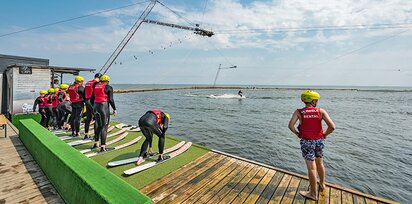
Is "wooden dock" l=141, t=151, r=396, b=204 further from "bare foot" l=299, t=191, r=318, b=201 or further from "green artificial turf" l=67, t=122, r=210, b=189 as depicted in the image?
"green artificial turf" l=67, t=122, r=210, b=189

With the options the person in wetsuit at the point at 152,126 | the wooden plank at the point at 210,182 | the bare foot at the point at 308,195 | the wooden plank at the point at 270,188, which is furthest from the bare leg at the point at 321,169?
the person in wetsuit at the point at 152,126

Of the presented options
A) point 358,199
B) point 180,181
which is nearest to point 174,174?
point 180,181

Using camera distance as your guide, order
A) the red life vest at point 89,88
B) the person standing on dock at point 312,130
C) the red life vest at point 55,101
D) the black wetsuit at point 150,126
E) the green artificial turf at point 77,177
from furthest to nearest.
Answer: the red life vest at point 55,101, the red life vest at point 89,88, the black wetsuit at point 150,126, the person standing on dock at point 312,130, the green artificial turf at point 77,177

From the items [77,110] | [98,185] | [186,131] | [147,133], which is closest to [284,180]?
[147,133]

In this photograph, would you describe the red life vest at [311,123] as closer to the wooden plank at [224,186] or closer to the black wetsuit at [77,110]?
the wooden plank at [224,186]

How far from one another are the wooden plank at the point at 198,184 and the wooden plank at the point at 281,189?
4.69 ft

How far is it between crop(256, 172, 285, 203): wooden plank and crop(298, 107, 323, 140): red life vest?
1522 mm

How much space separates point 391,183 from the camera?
29.9ft

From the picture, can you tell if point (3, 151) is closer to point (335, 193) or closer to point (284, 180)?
point (284, 180)

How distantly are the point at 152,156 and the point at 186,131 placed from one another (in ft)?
36.3

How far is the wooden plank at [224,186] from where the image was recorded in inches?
178

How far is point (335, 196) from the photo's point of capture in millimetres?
4648

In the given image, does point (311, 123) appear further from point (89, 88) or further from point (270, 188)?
point (89, 88)

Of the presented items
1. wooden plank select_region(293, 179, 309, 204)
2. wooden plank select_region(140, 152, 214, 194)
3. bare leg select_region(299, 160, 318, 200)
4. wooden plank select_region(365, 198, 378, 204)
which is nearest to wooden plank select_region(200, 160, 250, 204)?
wooden plank select_region(140, 152, 214, 194)
